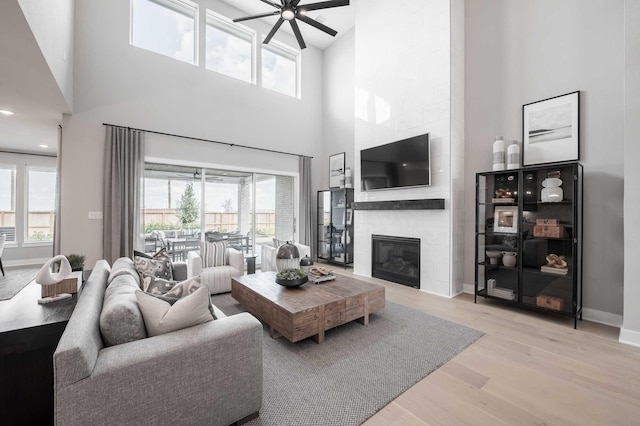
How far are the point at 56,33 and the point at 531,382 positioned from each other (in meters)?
5.47

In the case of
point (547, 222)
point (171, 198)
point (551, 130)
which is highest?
point (551, 130)

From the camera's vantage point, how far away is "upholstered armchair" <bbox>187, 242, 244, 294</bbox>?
379 cm

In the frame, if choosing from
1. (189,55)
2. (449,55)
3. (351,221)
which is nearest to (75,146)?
(189,55)

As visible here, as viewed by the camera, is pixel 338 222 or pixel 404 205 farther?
pixel 338 222

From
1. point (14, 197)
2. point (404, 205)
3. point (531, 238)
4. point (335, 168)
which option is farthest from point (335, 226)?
point (14, 197)

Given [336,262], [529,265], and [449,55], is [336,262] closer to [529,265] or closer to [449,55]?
[529,265]

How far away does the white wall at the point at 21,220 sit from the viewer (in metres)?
5.87

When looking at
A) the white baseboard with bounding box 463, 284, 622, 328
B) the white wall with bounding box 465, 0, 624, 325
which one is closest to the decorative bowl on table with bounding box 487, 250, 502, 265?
the white wall with bounding box 465, 0, 624, 325

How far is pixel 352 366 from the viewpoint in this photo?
215 cm

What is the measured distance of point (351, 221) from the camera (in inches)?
228

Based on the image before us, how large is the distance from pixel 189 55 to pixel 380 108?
12.3 feet

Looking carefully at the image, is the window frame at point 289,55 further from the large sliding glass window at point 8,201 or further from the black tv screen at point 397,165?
the large sliding glass window at point 8,201

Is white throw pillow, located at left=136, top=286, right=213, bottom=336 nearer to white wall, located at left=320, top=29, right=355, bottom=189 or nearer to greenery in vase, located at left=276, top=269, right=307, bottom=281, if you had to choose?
greenery in vase, located at left=276, top=269, right=307, bottom=281

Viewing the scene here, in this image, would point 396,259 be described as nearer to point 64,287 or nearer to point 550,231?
point 550,231
